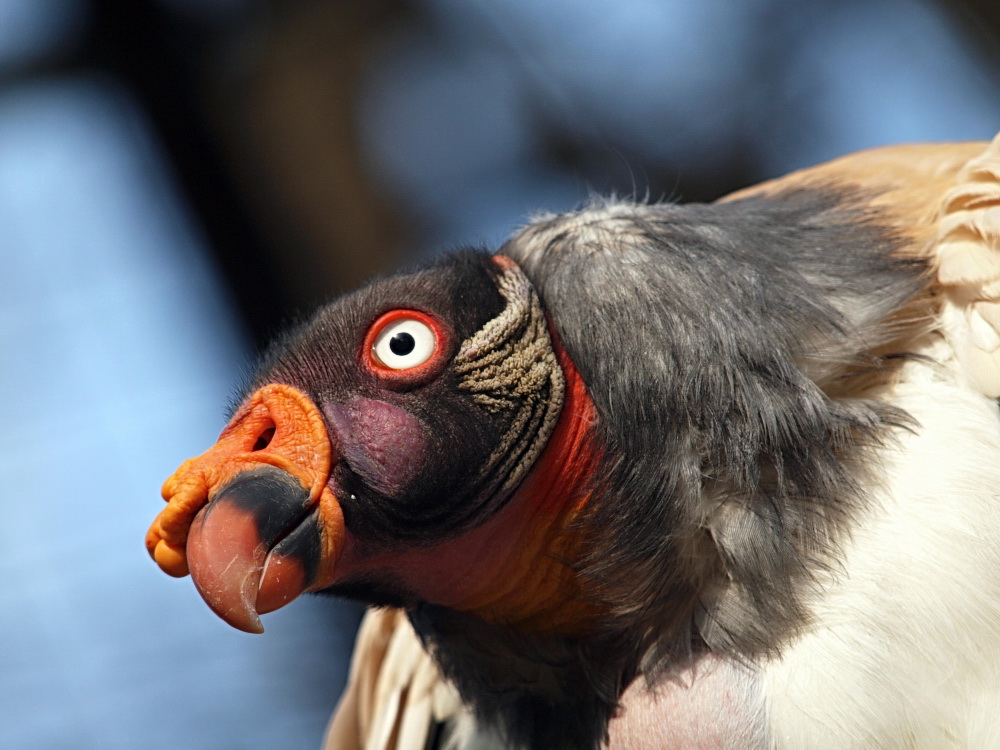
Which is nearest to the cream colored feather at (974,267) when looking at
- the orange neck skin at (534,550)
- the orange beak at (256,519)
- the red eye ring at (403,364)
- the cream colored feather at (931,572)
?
the cream colored feather at (931,572)

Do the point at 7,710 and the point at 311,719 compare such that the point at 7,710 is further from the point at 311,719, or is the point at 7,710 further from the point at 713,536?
the point at 713,536

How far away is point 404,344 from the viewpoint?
6.80 feet

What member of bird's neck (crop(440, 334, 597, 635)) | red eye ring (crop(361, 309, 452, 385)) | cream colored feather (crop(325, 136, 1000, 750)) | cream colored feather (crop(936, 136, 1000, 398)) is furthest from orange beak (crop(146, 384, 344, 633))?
cream colored feather (crop(936, 136, 1000, 398))

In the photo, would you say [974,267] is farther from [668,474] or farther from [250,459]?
[250,459]

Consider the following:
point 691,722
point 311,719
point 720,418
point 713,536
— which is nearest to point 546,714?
point 691,722

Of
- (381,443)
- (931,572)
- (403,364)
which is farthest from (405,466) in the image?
(931,572)

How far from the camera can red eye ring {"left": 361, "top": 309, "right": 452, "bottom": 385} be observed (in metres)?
2.04

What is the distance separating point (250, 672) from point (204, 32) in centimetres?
511

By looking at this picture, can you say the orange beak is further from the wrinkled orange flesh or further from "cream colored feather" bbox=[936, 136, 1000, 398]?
"cream colored feather" bbox=[936, 136, 1000, 398]

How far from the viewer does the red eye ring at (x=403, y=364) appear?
2.04m

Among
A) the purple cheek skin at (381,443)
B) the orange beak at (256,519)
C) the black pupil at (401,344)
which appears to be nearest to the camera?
the orange beak at (256,519)

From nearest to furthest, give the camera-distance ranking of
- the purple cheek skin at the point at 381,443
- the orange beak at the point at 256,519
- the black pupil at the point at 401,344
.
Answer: the orange beak at the point at 256,519
the purple cheek skin at the point at 381,443
the black pupil at the point at 401,344

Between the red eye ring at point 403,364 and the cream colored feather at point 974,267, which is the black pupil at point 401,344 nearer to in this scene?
the red eye ring at point 403,364

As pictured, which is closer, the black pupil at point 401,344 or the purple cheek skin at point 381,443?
the purple cheek skin at point 381,443
